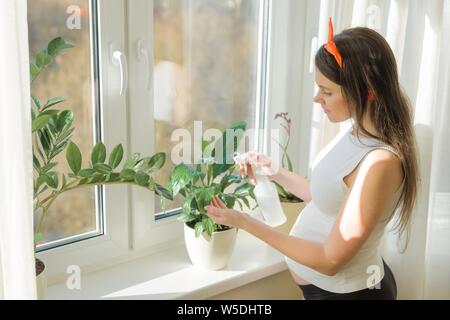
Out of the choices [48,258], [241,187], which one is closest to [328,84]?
[241,187]

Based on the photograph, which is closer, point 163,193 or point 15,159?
point 15,159

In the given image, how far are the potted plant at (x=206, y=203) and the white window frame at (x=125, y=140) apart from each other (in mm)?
160

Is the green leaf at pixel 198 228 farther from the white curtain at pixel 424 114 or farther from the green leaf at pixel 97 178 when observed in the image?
the white curtain at pixel 424 114

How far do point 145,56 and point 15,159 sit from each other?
25.3 inches

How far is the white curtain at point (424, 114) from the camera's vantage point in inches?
66.5

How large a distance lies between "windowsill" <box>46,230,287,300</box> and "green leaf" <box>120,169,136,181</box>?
1.08 ft

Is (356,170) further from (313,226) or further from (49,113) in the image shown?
(49,113)

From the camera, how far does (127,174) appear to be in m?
1.48

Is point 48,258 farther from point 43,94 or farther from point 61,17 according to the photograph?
point 61,17

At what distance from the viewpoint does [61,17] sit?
59.2 inches

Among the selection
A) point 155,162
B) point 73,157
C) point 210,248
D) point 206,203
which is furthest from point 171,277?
point 73,157

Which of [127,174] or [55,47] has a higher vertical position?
[55,47]

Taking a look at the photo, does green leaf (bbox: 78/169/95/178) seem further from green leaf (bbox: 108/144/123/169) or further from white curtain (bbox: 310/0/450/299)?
white curtain (bbox: 310/0/450/299)

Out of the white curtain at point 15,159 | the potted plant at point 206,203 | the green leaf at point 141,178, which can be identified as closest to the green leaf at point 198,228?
the potted plant at point 206,203
